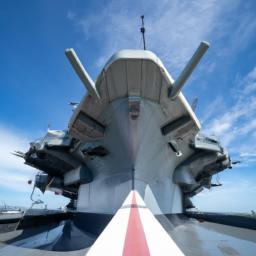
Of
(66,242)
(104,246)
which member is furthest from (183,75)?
(66,242)

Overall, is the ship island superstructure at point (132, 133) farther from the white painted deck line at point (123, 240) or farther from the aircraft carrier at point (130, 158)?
the white painted deck line at point (123, 240)

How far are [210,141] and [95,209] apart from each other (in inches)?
242

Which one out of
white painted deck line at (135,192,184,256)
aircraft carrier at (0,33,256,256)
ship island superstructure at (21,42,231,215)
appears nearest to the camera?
white painted deck line at (135,192,184,256)

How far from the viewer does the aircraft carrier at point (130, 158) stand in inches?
169

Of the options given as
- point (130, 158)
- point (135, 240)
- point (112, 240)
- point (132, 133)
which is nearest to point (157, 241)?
point (135, 240)

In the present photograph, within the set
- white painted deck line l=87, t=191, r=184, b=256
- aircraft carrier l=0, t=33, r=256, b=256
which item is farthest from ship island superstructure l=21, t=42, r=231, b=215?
white painted deck line l=87, t=191, r=184, b=256

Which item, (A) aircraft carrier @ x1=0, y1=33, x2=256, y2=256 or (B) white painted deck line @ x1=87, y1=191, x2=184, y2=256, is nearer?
(B) white painted deck line @ x1=87, y1=191, x2=184, y2=256

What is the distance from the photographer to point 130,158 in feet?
20.8

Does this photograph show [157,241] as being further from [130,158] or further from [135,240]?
[130,158]

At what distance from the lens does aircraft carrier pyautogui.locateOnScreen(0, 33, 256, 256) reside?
169 inches

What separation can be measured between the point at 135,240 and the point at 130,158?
491 centimetres

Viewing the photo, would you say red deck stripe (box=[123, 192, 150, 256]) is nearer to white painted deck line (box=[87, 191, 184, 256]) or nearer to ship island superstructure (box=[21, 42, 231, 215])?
white painted deck line (box=[87, 191, 184, 256])

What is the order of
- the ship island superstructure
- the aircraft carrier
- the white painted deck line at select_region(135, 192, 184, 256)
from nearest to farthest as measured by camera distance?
the white painted deck line at select_region(135, 192, 184, 256), the aircraft carrier, the ship island superstructure

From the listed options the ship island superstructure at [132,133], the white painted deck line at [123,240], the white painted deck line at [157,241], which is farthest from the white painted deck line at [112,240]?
the ship island superstructure at [132,133]
